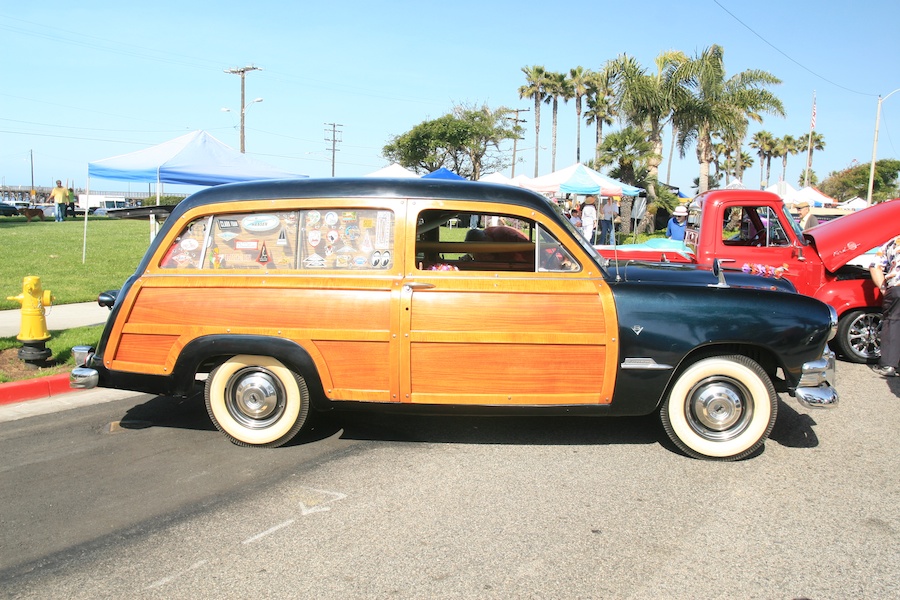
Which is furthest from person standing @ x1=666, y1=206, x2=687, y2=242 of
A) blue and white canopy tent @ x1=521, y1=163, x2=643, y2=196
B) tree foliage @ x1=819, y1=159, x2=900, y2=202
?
tree foliage @ x1=819, y1=159, x2=900, y2=202

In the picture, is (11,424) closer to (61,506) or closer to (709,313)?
(61,506)

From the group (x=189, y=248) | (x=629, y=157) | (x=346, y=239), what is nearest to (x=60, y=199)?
(x=629, y=157)

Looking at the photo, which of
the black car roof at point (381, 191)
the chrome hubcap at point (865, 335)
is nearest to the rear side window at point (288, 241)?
the black car roof at point (381, 191)

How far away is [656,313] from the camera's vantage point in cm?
447

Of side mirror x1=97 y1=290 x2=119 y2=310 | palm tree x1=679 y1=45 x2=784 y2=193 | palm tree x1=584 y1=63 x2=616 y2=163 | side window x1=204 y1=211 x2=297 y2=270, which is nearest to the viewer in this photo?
side window x1=204 y1=211 x2=297 y2=270

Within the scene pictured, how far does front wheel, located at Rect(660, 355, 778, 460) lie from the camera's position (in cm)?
461

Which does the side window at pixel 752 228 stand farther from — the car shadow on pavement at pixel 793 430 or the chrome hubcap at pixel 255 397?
the chrome hubcap at pixel 255 397

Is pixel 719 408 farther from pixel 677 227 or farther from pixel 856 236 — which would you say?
pixel 677 227

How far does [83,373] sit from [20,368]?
7.79 ft

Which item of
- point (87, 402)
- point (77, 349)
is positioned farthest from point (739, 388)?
point (87, 402)

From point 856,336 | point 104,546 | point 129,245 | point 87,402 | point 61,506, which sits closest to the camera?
point 104,546

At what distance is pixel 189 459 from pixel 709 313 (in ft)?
11.7

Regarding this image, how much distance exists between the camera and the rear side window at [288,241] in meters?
4.68

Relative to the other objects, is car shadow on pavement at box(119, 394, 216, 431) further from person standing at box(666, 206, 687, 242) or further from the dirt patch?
person standing at box(666, 206, 687, 242)
